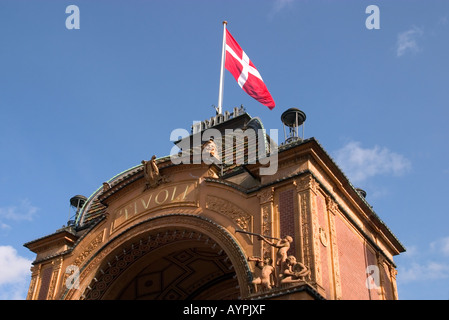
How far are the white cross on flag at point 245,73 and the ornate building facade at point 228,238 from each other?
1.05 meters

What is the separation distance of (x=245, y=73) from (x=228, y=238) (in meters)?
8.27

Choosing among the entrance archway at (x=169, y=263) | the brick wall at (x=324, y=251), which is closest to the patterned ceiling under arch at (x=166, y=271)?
the entrance archway at (x=169, y=263)

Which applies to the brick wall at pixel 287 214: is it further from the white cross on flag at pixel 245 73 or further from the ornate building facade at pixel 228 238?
the white cross on flag at pixel 245 73

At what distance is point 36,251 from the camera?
23766 millimetres

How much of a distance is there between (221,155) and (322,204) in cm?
643

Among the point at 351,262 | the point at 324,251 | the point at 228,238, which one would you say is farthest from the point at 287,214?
the point at 351,262

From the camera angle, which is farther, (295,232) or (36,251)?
(36,251)

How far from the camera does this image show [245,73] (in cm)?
2352

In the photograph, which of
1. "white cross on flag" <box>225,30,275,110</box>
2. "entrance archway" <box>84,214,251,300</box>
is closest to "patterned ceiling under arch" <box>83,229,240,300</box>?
"entrance archway" <box>84,214,251,300</box>

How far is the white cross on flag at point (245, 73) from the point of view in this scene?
73.6 ft

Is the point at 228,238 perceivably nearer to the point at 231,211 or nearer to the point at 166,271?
the point at 231,211

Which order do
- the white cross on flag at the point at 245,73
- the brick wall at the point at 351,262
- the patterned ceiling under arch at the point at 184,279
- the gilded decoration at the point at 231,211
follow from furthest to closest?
the white cross on flag at the point at 245,73 → the patterned ceiling under arch at the point at 184,279 → the gilded decoration at the point at 231,211 → the brick wall at the point at 351,262
